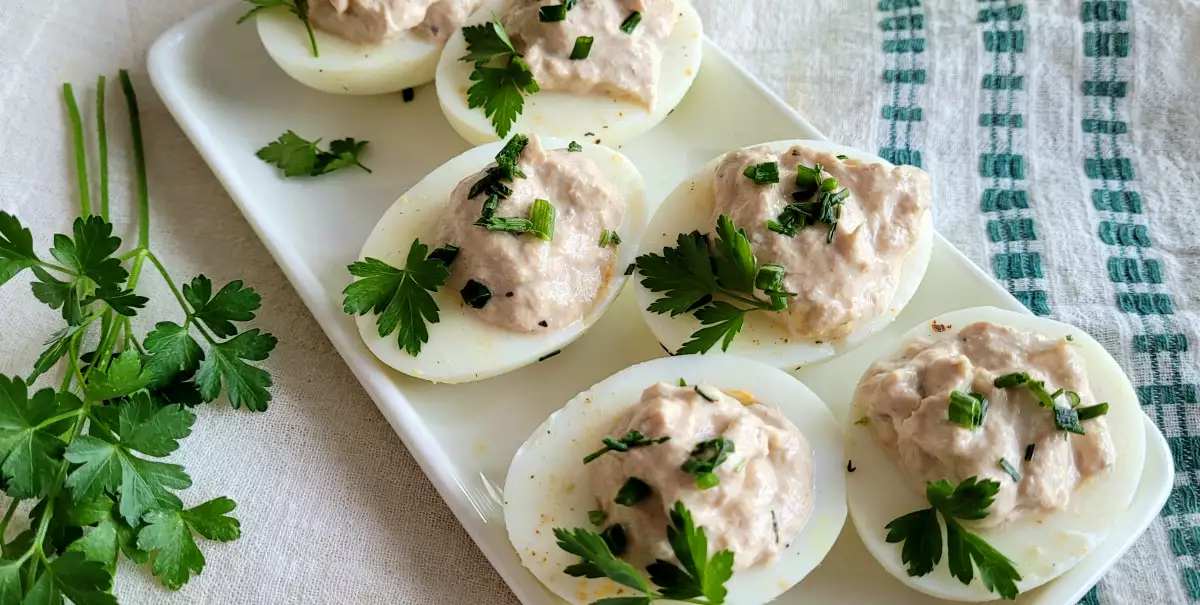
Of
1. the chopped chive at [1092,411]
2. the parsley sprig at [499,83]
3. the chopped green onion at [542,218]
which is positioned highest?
the parsley sprig at [499,83]

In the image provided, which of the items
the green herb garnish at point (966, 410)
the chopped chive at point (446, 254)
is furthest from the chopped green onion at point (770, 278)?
the chopped chive at point (446, 254)

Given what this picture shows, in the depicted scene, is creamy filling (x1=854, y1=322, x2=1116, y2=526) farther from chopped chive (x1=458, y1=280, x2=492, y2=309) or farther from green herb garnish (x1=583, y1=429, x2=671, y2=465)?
chopped chive (x1=458, y1=280, x2=492, y2=309)

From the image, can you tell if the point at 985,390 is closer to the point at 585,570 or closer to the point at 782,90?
the point at 585,570

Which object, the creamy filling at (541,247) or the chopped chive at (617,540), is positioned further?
the creamy filling at (541,247)

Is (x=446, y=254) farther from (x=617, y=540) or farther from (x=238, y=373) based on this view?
(x=617, y=540)

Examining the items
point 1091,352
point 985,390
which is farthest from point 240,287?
point 1091,352

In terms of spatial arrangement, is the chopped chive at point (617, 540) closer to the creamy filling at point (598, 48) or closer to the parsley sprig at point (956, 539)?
the parsley sprig at point (956, 539)

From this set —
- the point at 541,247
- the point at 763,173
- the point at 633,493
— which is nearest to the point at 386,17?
the point at 541,247
